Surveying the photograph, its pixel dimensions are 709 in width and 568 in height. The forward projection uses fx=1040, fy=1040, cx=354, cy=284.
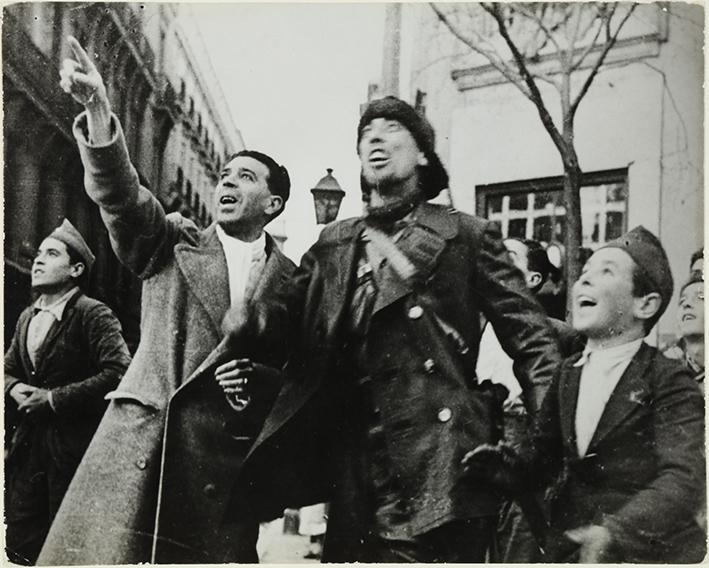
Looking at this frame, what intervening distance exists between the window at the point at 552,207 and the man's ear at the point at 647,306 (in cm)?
34

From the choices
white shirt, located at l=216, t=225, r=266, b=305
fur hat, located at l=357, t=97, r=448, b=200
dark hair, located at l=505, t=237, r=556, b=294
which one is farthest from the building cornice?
white shirt, located at l=216, t=225, r=266, b=305

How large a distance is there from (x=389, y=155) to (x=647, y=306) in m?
1.46

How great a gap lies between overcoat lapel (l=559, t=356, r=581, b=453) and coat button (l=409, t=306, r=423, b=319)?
75 centimetres

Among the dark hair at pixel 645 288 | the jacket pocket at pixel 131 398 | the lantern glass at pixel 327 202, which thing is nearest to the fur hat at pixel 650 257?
the dark hair at pixel 645 288

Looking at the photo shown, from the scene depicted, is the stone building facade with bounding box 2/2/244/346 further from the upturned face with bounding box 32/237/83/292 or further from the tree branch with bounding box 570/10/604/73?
the tree branch with bounding box 570/10/604/73

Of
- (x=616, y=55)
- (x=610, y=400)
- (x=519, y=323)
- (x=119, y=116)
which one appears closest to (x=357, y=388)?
(x=519, y=323)

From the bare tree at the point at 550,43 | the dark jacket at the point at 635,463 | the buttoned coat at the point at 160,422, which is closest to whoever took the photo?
the dark jacket at the point at 635,463

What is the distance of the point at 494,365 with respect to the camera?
198 inches

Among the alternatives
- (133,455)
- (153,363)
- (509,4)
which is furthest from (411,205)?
(133,455)

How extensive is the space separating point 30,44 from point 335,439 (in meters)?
2.48

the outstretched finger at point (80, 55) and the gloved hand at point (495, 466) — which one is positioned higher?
the outstretched finger at point (80, 55)

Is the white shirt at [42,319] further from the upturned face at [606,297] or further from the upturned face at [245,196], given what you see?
the upturned face at [606,297]

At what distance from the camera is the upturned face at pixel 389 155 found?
5.13 meters

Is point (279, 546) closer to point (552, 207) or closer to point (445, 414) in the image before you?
point (445, 414)
